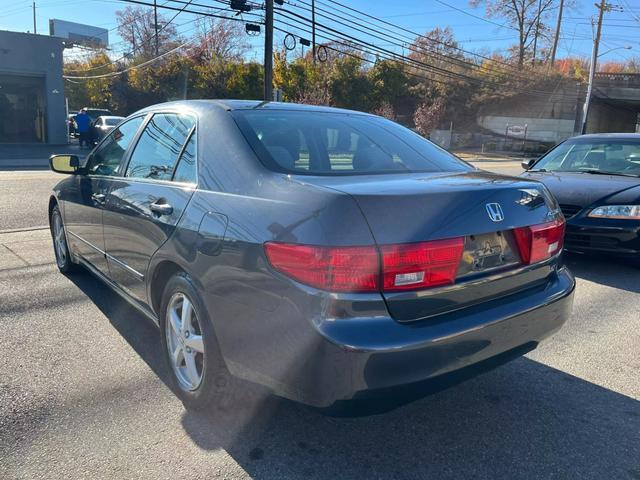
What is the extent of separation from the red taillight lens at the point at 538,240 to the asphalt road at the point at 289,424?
0.89 metres

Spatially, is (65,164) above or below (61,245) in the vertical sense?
above

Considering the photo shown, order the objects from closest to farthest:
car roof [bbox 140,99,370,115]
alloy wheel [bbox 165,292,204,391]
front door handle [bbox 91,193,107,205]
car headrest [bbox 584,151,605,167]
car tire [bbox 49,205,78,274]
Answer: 1. alloy wheel [bbox 165,292,204,391]
2. car roof [bbox 140,99,370,115]
3. front door handle [bbox 91,193,107,205]
4. car tire [bbox 49,205,78,274]
5. car headrest [bbox 584,151,605,167]

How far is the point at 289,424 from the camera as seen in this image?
274cm

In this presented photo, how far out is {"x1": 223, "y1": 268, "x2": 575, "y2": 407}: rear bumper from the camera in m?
2.03

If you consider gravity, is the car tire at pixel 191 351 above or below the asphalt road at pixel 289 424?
above

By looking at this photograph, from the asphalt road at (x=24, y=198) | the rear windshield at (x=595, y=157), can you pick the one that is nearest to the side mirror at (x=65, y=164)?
the asphalt road at (x=24, y=198)

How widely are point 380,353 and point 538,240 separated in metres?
1.21

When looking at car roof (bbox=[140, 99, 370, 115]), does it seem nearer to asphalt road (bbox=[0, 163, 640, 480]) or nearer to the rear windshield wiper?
asphalt road (bbox=[0, 163, 640, 480])

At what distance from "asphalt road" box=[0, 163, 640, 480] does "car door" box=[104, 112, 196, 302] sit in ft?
1.92

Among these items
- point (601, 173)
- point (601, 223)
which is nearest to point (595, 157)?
point (601, 173)

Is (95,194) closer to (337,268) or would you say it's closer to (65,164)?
(65,164)

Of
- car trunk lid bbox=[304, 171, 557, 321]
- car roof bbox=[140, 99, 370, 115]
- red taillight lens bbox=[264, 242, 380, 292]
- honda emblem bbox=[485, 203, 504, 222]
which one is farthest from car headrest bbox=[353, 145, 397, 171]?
red taillight lens bbox=[264, 242, 380, 292]

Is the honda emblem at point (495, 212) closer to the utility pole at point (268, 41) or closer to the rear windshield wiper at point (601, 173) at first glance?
the rear windshield wiper at point (601, 173)

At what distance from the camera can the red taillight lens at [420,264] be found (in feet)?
6.96
